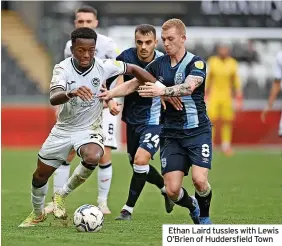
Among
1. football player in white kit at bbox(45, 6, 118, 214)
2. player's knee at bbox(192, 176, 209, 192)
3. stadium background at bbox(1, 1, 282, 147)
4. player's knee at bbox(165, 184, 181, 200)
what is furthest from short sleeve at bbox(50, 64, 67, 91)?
stadium background at bbox(1, 1, 282, 147)

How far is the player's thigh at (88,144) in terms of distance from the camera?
899cm

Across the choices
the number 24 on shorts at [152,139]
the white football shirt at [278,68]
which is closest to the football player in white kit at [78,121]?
the number 24 on shorts at [152,139]

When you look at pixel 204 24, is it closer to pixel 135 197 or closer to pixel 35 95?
pixel 35 95

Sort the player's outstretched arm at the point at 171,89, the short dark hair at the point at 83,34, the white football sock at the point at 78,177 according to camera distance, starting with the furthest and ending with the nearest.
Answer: the white football sock at the point at 78,177
the short dark hair at the point at 83,34
the player's outstretched arm at the point at 171,89

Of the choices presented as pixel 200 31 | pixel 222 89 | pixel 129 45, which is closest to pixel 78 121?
pixel 222 89

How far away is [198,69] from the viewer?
8.86 meters

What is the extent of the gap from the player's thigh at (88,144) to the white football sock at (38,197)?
51cm

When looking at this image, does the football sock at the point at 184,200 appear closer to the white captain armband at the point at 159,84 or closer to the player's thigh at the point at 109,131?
the white captain armband at the point at 159,84

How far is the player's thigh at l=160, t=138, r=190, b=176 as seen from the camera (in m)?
9.05

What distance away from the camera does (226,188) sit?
13453mm

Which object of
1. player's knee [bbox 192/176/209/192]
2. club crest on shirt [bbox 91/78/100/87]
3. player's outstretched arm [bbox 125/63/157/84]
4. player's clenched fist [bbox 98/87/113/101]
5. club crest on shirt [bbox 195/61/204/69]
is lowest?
player's knee [bbox 192/176/209/192]

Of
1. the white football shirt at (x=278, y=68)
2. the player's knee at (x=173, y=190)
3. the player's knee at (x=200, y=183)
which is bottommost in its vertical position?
the player's knee at (x=173, y=190)

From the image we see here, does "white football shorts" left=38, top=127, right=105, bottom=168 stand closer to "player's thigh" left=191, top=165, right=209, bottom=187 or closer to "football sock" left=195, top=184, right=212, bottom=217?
"player's thigh" left=191, top=165, right=209, bottom=187

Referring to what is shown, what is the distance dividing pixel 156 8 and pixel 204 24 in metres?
1.42
